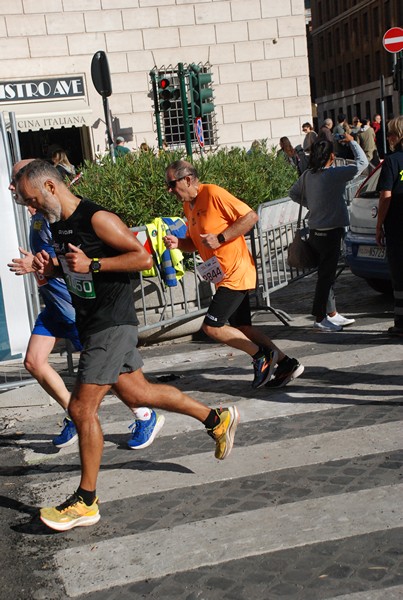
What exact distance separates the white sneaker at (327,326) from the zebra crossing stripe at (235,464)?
308 cm

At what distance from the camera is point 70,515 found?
182 inches

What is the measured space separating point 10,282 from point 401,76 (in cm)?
1411

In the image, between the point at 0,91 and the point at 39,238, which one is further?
the point at 0,91

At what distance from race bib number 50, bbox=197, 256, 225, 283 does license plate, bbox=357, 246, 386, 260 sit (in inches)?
128

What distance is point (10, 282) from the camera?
7.37 meters

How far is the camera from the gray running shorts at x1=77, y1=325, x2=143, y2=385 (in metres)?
4.75

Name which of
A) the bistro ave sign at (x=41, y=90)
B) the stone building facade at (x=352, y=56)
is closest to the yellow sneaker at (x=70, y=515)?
the bistro ave sign at (x=41, y=90)

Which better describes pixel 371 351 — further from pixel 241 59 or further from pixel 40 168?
pixel 241 59

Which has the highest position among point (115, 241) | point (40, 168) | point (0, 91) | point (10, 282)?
point (0, 91)

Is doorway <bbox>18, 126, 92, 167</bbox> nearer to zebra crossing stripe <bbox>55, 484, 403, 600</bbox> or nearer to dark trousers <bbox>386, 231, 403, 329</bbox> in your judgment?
dark trousers <bbox>386, 231, 403, 329</bbox>

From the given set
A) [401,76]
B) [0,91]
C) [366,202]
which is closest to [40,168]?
[366,202]

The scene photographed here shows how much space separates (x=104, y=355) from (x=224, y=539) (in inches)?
45.5

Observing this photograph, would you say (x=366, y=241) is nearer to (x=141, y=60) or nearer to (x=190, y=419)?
(x=190, y=419)

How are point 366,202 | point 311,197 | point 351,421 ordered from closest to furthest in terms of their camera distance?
1. point 351,421
2. point 311,197
3. point 366,202
